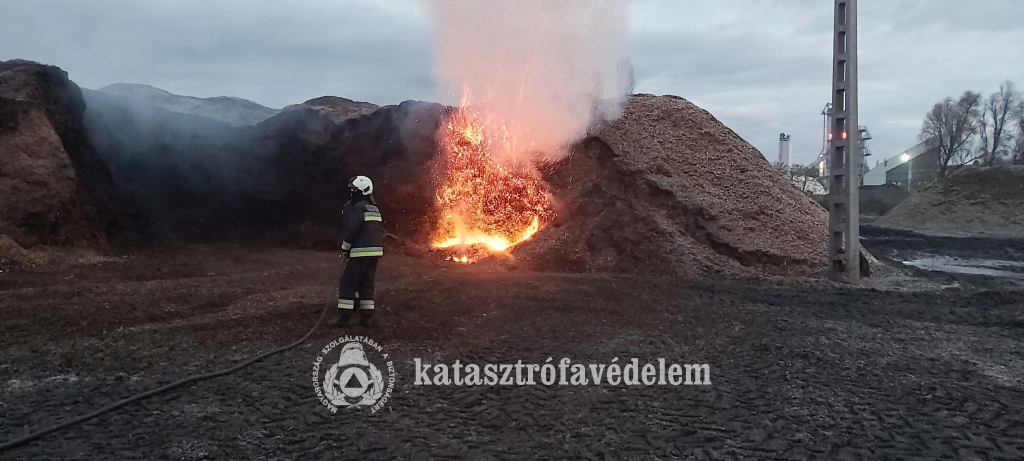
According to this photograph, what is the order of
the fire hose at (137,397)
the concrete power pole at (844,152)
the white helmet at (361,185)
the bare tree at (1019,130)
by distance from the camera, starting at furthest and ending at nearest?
the bare tree at (1019,130) < the concrete power pole at (844,152) < the white helmet at (361,185) < the fire hose at (137,397)

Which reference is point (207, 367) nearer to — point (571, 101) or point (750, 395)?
point (750, 395)

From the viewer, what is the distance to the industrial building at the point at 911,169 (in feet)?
176

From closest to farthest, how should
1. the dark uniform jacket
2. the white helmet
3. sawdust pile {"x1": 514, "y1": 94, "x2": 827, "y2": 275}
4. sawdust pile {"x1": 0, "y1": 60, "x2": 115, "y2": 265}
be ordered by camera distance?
the dark uniform jacket → the white helmet → sawdust pile {"x1": 514, "y1": 94, "x2": 827, "y2": 275} → sawdust pile {"x1": 0, "y1": 60, "x2": 115, "y2": 265}

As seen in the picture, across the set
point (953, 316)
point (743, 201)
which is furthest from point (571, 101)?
point (953, 316)

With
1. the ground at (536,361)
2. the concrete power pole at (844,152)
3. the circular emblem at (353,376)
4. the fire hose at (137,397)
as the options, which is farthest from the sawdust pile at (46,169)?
the concrete power pole at (844,152)

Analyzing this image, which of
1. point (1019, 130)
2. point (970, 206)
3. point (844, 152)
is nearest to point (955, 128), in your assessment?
point (1019, 130)

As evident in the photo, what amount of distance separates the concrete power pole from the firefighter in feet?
25.3

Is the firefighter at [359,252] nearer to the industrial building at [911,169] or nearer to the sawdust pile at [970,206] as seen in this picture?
the sawdust pile at [970,206]

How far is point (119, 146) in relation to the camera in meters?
16.2

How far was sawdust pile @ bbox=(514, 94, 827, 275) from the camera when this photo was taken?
470 inches

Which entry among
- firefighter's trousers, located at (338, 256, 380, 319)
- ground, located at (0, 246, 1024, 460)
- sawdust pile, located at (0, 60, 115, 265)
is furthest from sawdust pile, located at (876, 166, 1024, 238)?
sawdust pile, located at (0, 60, 115, 265)

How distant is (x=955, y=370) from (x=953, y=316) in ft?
9.67

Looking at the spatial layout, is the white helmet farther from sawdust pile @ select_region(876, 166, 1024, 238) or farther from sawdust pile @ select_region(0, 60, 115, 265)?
sawdust pile @ select_region(876, 166, 1024, 238)

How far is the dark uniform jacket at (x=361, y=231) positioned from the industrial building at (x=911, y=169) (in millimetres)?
50861
